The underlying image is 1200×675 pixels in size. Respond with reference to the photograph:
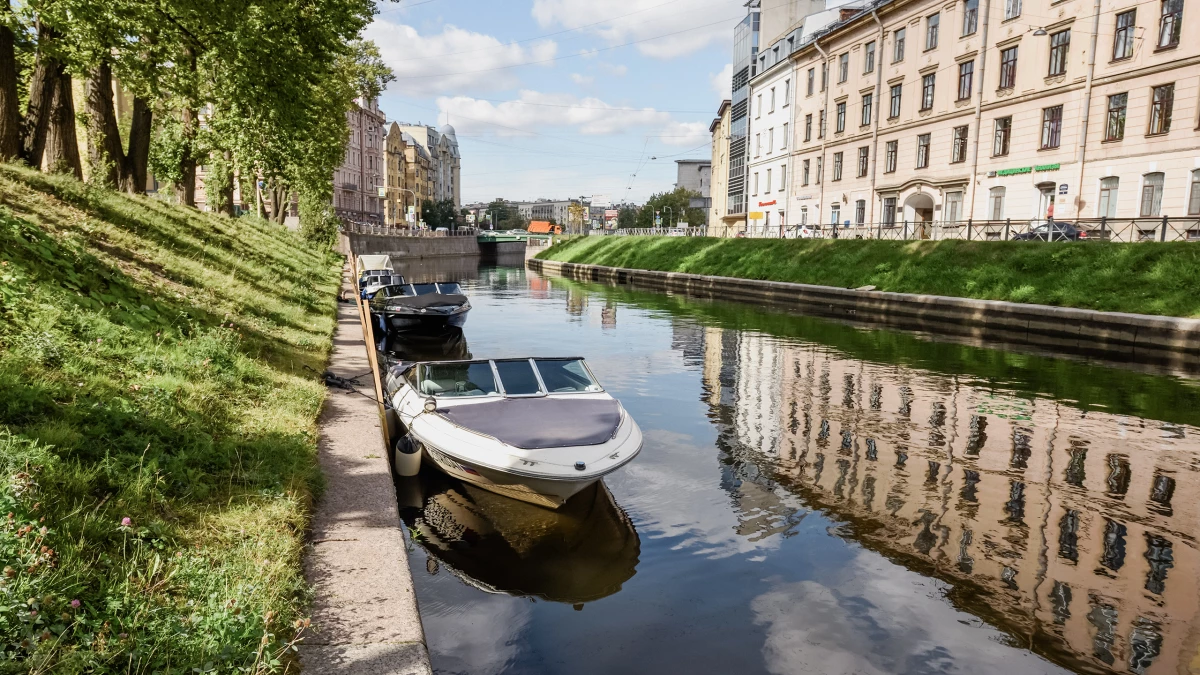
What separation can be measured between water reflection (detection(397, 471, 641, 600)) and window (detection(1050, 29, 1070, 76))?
34210mm

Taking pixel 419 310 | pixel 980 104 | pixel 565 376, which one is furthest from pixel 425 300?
pixel 980 104

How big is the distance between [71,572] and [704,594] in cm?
505

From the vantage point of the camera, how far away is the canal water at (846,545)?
21.0ft

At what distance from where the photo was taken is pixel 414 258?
3401 inches

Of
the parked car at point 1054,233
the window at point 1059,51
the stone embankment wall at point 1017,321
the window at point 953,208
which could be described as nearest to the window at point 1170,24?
the window at point 1059,51

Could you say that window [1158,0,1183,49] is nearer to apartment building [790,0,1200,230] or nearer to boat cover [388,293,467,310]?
apartment building [790,0,1200,230]

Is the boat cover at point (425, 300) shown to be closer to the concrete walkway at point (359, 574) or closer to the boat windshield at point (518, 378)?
the boat windshield at point (518, 378)

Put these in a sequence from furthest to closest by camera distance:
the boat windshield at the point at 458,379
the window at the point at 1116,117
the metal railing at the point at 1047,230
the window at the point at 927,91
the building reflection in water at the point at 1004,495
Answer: the window at the point at 927,91 < the window at the point at 1116,117 < the metal railing at the point at 1047,230 < the boat windshield at the point at 458,379 < the building reflection in water at the point at 1004,495

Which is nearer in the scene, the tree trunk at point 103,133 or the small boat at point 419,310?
the tree trunk at point 103,133

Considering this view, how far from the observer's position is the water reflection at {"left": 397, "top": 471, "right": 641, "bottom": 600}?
25.0 feet

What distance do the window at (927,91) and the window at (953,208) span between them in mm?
5496

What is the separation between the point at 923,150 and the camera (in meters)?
43.3

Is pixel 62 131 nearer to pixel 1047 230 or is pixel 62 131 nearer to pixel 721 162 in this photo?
pixel 1047 230

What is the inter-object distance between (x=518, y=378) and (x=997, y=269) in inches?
967
